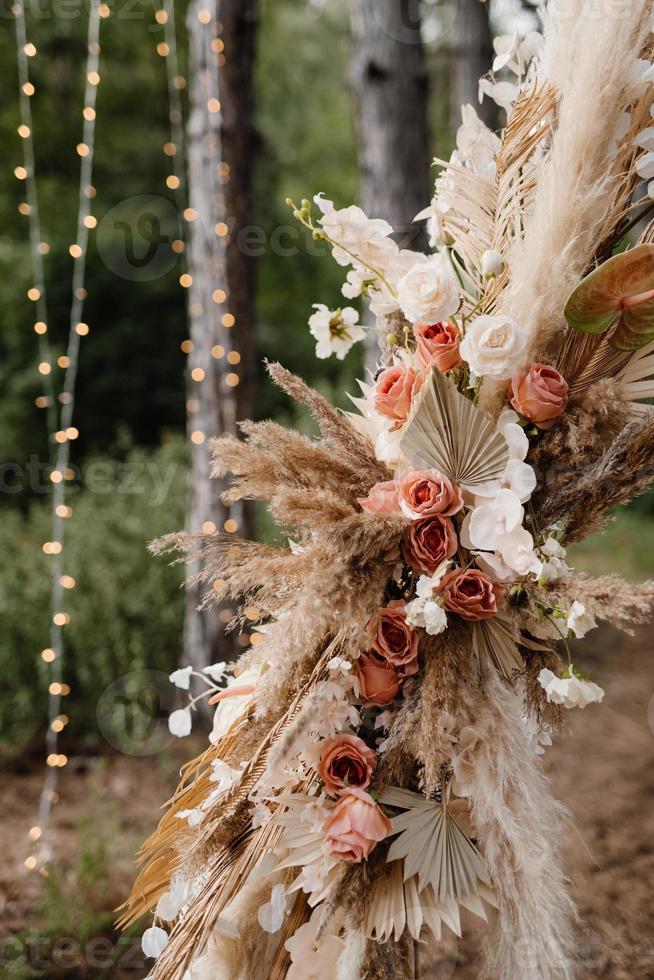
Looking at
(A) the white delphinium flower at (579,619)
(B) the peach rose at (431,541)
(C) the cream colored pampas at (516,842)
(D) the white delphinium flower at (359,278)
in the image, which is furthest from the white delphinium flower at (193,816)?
(D) the white delphinium flower at (359,278)

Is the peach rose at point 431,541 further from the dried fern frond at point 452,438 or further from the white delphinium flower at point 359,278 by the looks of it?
the white delphinium flower at point 359,278

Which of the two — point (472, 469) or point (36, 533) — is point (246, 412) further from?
point (472, 469)

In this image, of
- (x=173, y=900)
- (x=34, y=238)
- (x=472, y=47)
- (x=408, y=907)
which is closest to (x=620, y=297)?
(x=408, y=907)

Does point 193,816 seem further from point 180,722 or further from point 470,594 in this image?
point 470,594

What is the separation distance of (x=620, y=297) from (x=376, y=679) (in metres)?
0.63

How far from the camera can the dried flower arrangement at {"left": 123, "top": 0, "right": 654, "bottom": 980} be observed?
1011 mm

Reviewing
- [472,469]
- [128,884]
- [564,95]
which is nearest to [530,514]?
[472,469]

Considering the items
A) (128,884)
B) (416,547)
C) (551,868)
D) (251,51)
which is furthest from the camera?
(251,51)

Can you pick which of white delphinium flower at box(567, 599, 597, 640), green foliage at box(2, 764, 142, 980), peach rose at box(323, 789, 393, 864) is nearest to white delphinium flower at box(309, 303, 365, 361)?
white delphinium flower at box(567, 599, 597, 640)

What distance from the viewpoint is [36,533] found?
17.6 feet

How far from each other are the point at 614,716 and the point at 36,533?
155 inches

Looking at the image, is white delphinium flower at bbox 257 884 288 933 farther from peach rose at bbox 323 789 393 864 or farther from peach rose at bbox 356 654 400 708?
peach rose at bbox 356 654 400 708

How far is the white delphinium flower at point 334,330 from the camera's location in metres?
1.41

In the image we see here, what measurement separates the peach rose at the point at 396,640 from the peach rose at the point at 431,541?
0.27 ft
